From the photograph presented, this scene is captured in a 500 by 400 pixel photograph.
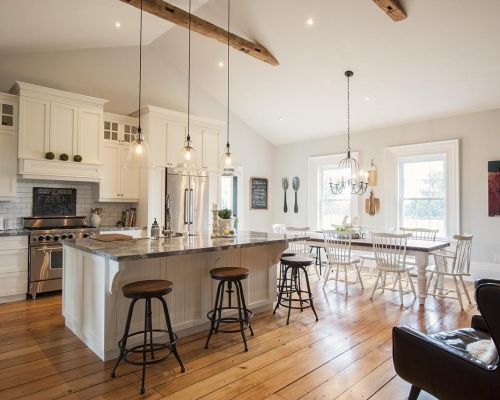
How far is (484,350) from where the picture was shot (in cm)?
182

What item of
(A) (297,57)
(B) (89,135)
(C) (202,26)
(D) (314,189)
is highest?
(C) (202,26)

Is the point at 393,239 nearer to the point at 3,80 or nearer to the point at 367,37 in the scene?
the point at 367,37

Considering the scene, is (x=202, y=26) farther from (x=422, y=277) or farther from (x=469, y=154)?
(x=469, y=154)

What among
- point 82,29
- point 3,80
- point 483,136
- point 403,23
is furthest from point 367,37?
point 3,80

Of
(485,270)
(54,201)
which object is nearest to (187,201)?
(54,201)

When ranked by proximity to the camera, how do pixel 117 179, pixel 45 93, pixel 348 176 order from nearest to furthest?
1. pixel 45 93
2. pixel 117 179
3. pixel 348 176

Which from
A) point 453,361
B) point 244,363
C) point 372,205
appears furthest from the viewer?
point 372,205

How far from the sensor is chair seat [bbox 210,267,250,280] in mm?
2941

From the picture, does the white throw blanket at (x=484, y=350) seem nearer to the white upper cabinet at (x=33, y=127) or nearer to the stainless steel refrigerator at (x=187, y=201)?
the stainless steel refrigerator at (x=187, y=201)

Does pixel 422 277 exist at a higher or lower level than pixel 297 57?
lower

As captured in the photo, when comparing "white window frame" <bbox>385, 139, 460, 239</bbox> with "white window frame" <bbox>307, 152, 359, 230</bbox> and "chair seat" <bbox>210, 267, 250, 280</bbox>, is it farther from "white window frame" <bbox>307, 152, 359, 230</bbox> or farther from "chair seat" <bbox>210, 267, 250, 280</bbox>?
"chair seat" <bbox>210, 267, 250, 280</bbox>

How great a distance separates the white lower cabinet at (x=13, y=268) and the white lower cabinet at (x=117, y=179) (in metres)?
1.32

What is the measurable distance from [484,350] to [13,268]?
16.3 feet

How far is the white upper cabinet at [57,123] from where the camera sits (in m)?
4.46
